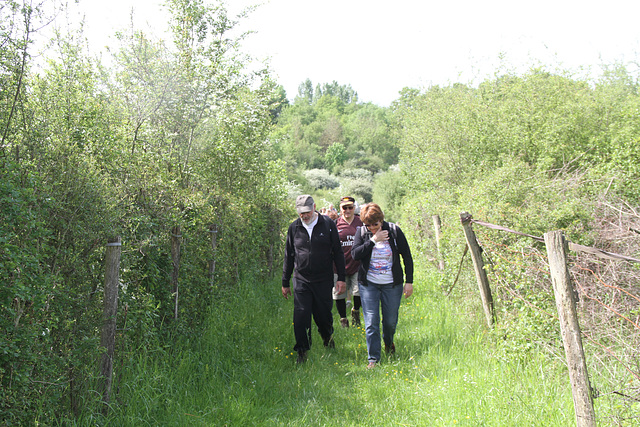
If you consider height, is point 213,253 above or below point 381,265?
above

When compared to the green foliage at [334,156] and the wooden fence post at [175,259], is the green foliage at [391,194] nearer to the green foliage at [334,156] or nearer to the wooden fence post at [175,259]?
the wooden fence post at [175,259]

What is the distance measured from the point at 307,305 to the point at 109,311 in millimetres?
2558

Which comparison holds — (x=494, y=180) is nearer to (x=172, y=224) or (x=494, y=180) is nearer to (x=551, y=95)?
(x=172, y=224)

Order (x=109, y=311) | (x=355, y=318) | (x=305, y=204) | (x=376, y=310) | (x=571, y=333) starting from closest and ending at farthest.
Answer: (x=571, y=333) → (x=109, y=311) → (x=376, y=310) → (x=305, y=204) → (x=355, y=318)

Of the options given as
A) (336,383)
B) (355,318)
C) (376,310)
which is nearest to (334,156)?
(355,318)

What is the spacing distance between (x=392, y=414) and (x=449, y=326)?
2.45 metres

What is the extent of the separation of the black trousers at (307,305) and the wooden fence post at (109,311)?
7.69ft

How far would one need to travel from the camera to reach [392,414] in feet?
Answer: 14.1

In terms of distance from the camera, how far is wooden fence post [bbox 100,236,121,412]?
3676 millimetres

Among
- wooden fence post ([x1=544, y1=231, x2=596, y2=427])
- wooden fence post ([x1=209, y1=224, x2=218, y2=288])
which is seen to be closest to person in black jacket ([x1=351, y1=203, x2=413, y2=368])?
wooden fence post ([x1=209, y1=224, x2=218, y2=288])

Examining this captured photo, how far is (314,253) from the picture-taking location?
18.7 feet

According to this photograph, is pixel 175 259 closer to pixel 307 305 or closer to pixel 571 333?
pixel 307 305

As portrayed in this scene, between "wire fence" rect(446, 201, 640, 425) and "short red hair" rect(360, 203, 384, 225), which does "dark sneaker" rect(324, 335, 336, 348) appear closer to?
"short red hair" rect(360, 203, 384, 225)

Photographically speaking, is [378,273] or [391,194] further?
[391,194]
